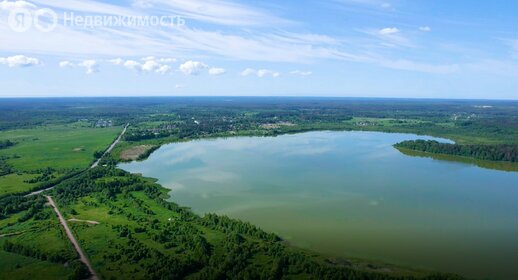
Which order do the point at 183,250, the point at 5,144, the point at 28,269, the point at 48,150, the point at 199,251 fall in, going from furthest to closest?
1. the point at 5,144
2. the point at 48,150
3. the point at 183,250
4. the point at 199,251
5. the point at 28,269

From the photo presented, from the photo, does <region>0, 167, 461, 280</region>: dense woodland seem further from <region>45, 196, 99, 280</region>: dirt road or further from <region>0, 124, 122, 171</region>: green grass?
<region>0, 124, 122, 171</region>: green grass

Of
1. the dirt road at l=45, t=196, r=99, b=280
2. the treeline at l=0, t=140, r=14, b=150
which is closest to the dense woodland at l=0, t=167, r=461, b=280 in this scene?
the dirt road at l=45, t=196, r=99, b=280

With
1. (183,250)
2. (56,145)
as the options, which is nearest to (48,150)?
(56,145)

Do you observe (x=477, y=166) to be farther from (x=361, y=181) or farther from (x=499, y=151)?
(x=361, y=181)

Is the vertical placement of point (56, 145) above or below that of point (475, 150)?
below

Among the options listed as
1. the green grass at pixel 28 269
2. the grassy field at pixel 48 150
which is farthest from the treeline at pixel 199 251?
the grassy field at pixel 48 150

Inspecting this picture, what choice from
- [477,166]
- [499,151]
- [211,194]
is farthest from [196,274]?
[499,151]

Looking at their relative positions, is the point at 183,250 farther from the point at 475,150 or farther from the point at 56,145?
the point at 56,145
